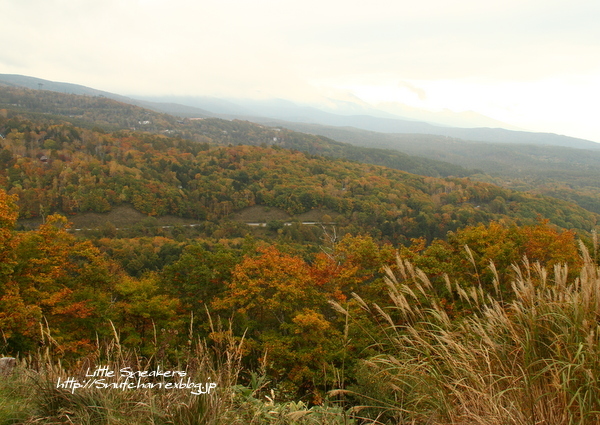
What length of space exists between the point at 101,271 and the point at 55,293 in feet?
9.26

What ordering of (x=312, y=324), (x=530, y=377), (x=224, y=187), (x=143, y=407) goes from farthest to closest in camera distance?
(x=224, y=187)
(x=312, y=324)
(x=143, y=407)
(x=530, y=377)

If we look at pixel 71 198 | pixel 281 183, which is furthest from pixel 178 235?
pixel 281 183

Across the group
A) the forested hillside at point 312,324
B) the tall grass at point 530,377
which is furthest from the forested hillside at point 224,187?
the tall grass at point 530,377

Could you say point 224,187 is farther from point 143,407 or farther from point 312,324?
point 143,407

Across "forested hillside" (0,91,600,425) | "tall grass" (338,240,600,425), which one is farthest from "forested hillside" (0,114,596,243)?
"tall grass" (338,240,600,425)

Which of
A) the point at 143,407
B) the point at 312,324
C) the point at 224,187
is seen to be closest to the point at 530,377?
the point at 143,407

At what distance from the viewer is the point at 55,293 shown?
12.5 m

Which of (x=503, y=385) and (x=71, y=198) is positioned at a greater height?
(x=503, y=385)

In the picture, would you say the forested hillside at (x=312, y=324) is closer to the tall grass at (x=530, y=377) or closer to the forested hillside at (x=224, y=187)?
the tall grass at (x=530, y=377)

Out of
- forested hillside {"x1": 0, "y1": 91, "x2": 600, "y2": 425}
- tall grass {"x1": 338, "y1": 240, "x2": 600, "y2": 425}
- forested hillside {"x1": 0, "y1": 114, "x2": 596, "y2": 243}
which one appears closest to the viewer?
tall grass {"x1": 338, "y1": 240, "x2": 600, "y2": 425}

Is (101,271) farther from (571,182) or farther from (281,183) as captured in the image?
(571,182)

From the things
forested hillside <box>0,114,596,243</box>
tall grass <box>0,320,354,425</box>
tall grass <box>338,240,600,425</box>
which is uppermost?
tall grass <box>338,240,600,425</box>

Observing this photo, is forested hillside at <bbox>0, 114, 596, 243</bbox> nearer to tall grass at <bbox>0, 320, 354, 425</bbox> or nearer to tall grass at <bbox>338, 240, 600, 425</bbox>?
tall grass at <bbox>338, 240, 600, 425</bbox>

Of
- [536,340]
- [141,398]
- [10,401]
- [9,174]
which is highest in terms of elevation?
[536,340]
